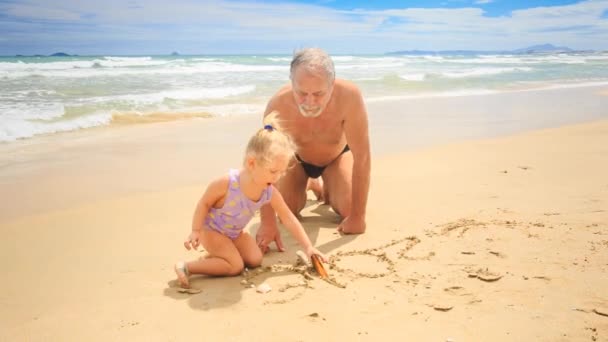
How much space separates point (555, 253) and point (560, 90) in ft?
44.3

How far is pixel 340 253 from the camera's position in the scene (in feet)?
10.6

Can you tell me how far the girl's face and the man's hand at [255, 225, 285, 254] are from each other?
56 cm

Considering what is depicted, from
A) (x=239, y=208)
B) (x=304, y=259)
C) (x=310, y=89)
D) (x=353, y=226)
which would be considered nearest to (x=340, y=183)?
(x=353, y=226)

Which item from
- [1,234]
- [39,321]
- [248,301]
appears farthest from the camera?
[1,234]

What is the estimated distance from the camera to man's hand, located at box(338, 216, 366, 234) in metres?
3.61

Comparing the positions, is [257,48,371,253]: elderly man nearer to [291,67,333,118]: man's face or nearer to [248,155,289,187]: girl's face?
[291,67,333,118]: man's face

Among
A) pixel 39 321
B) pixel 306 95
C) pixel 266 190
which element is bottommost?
pixel 39 321

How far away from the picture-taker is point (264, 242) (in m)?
3.25

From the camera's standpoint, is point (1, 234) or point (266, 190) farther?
point (1, 234)

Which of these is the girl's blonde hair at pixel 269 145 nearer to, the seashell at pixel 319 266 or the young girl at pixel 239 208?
the young girl at pixel 239 208

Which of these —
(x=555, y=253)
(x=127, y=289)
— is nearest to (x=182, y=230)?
(x=127, y=289)

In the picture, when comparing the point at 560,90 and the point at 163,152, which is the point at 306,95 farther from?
the point at 560,90

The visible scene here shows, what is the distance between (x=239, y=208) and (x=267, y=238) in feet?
1.51

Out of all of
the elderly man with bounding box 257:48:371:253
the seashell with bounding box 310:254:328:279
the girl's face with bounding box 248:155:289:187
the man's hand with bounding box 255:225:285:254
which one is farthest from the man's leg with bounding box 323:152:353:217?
the girl's face with bounding box 248:155:289:187
